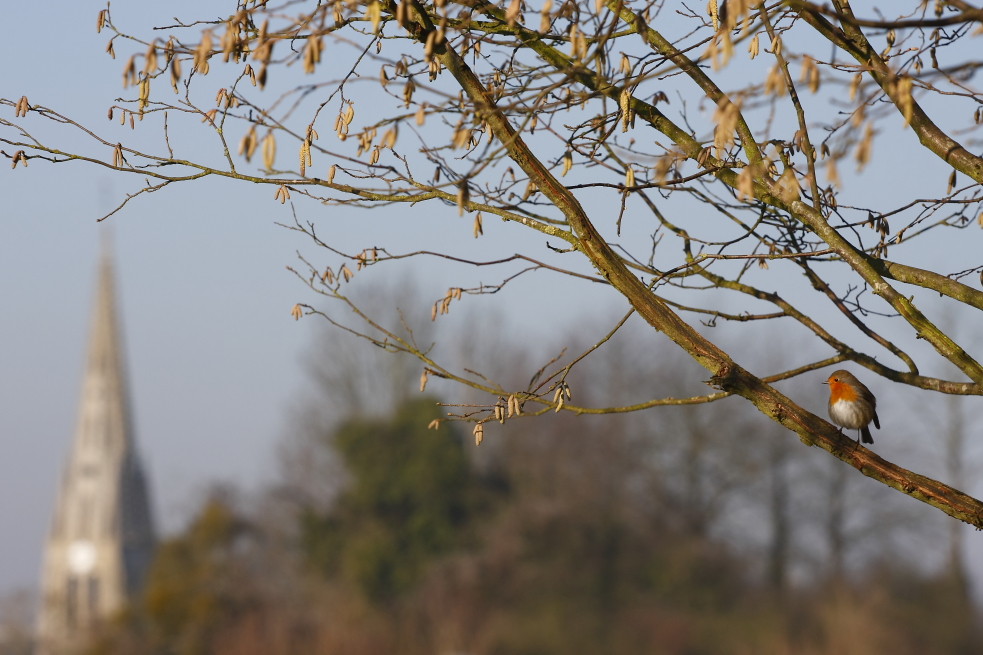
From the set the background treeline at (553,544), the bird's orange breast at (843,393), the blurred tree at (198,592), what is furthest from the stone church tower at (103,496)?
the bird's orange breast at (843,393)

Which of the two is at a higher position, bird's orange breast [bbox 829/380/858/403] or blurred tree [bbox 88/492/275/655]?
bird's orange breast [bbox 829/380/858/403]

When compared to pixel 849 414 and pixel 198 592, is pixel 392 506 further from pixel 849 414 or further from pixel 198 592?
pixel 849 414

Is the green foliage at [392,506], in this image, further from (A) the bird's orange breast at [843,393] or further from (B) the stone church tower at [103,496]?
(A) the bird's orange breast at [843,393]

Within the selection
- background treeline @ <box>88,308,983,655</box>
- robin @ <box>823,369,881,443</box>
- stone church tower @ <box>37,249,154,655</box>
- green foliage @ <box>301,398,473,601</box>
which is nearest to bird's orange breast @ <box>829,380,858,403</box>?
robin @ <box>823,369,881,443</box>

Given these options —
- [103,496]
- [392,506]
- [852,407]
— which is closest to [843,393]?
[852,407]

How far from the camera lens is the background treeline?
2378 cm

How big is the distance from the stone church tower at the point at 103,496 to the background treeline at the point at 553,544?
1840cm

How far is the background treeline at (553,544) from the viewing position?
78.0ft

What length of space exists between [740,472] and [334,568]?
12.1 meters

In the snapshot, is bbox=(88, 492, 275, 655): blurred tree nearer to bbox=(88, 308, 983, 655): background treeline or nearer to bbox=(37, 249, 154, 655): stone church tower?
bbox=(88, 308, 983, 655): background treeline

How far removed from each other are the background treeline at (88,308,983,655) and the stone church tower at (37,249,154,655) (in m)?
18.4

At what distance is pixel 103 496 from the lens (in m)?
51.6

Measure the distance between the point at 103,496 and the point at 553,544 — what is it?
96.5ft

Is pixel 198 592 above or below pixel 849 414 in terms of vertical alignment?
below
